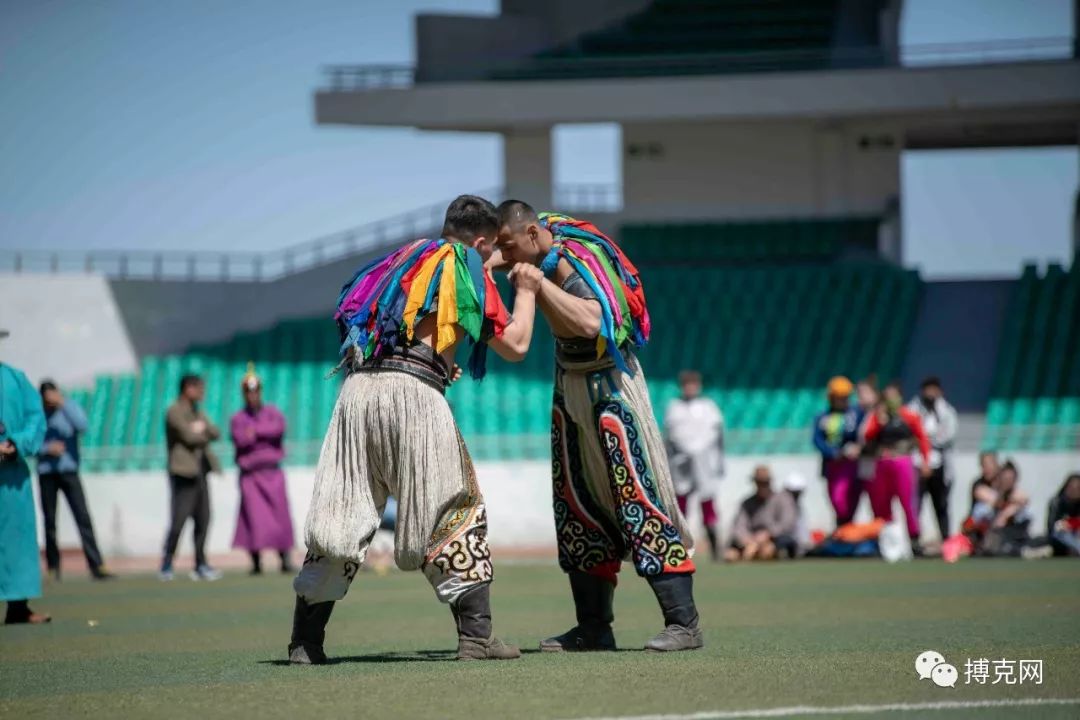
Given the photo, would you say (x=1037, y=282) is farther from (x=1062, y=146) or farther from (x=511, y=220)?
(x=511, y=220)

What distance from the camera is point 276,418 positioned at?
17.8 metres

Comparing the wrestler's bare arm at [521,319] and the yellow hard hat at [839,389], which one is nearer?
the wrestler's bare arm at [521,319]

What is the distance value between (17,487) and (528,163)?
2278cm

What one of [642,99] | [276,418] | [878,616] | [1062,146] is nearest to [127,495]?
[276,418]

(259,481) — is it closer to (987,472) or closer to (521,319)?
(987,472)

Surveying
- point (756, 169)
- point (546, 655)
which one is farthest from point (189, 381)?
point (756, 169)

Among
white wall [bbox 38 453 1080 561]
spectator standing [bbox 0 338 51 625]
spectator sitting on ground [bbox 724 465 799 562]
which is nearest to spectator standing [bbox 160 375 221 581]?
white wall [bbox 38 453 1080 561]

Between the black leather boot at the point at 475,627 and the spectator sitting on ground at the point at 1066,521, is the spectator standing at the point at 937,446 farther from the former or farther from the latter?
the black leather boot at the point at 475,627

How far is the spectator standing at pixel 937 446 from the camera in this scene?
19125 millimetres

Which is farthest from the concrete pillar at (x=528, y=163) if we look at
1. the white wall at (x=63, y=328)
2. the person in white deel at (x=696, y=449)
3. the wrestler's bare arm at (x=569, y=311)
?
the wrestler's bare arm at (x=569, y=311)

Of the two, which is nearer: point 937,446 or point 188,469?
point 188,469

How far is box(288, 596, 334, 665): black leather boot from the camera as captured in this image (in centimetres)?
729

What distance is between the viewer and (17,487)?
1057 centimetres

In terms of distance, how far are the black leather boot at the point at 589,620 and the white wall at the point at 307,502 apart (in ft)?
45.8
